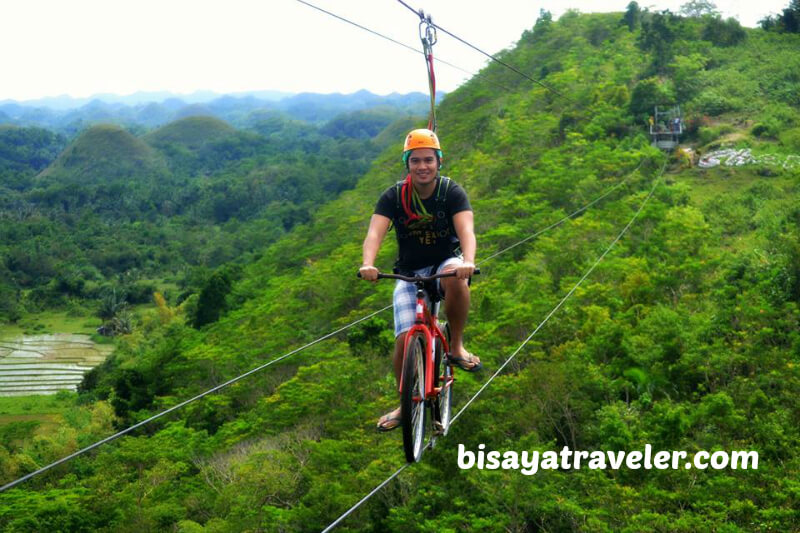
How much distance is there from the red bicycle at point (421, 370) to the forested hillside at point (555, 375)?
189 inches

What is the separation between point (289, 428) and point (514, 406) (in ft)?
22.9

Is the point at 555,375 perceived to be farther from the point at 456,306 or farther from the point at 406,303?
the point at 406,303

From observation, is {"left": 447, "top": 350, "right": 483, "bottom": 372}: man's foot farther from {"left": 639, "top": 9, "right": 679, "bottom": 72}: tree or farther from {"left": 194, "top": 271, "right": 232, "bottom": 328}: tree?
{"left": 194, "top": 271, "right": 232, "bottom": 328}: tree

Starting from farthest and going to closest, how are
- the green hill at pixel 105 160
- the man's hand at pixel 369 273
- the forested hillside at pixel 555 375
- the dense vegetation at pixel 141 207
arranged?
the green hill at pixel 105 160
the dense vegetation at pixel 141 207
the forested hillside at pixel 555 375
the man's hand at pixel 369 273

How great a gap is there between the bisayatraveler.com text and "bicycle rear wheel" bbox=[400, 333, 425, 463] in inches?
203

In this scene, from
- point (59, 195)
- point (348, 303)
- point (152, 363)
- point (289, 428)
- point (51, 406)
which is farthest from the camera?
point (59, 195)

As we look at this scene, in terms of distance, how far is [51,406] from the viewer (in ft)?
152

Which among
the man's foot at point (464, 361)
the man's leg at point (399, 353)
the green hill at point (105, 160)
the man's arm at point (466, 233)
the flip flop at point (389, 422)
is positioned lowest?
the flip flop at point (389, 422)

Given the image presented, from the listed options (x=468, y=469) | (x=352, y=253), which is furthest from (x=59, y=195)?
(x=468, y=469)

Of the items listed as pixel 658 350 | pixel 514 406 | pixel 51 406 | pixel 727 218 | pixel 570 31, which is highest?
pixel 570 31

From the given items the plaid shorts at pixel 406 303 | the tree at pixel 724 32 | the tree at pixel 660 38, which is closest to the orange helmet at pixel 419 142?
the plaid shorts at pixel 406 303

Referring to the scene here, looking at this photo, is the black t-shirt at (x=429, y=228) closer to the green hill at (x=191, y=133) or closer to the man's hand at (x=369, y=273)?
the man's hand at (x=369, y=273)

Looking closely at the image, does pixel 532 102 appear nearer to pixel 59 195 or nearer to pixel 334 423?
pixel 334 423

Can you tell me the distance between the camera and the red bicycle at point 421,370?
407 centimetres
